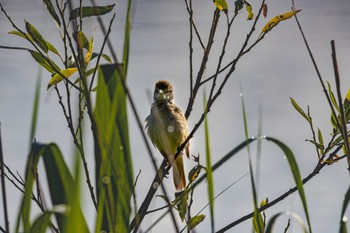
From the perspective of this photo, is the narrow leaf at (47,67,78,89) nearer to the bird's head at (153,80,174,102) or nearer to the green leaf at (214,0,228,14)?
the green leaf at (214,0,228,14)

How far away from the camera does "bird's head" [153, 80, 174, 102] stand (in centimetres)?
484

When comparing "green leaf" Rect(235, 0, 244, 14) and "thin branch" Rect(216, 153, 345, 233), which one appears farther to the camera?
"green leaf" Rect(235, 0, 244, 14)

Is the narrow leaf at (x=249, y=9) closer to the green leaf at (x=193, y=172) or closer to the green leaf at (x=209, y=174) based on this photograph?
the green leaf at (x=193, y=172)

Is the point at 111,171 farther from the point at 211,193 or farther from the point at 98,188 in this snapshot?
the point at 211,193

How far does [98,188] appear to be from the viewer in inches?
58.9

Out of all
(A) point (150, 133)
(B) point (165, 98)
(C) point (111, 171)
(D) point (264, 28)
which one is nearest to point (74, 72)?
(D) point (264, 28)

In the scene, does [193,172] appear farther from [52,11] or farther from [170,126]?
[170,126]

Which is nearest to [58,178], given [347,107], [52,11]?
[52,11]

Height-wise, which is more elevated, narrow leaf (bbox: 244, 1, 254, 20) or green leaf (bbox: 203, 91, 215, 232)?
narrow leaf (bbox: 244, 1, 254, 20)

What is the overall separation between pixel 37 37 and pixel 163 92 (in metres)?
2.33

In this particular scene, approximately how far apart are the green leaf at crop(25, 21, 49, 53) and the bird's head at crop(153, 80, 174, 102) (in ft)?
7.39

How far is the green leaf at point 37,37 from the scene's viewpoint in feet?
8.48

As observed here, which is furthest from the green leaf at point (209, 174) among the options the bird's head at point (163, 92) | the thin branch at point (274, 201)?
the bird's head at point (163, 92)

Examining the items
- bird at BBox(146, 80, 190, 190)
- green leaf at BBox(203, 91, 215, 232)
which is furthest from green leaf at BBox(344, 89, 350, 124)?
green leaf at BBox(203, 91, 215, 232)
